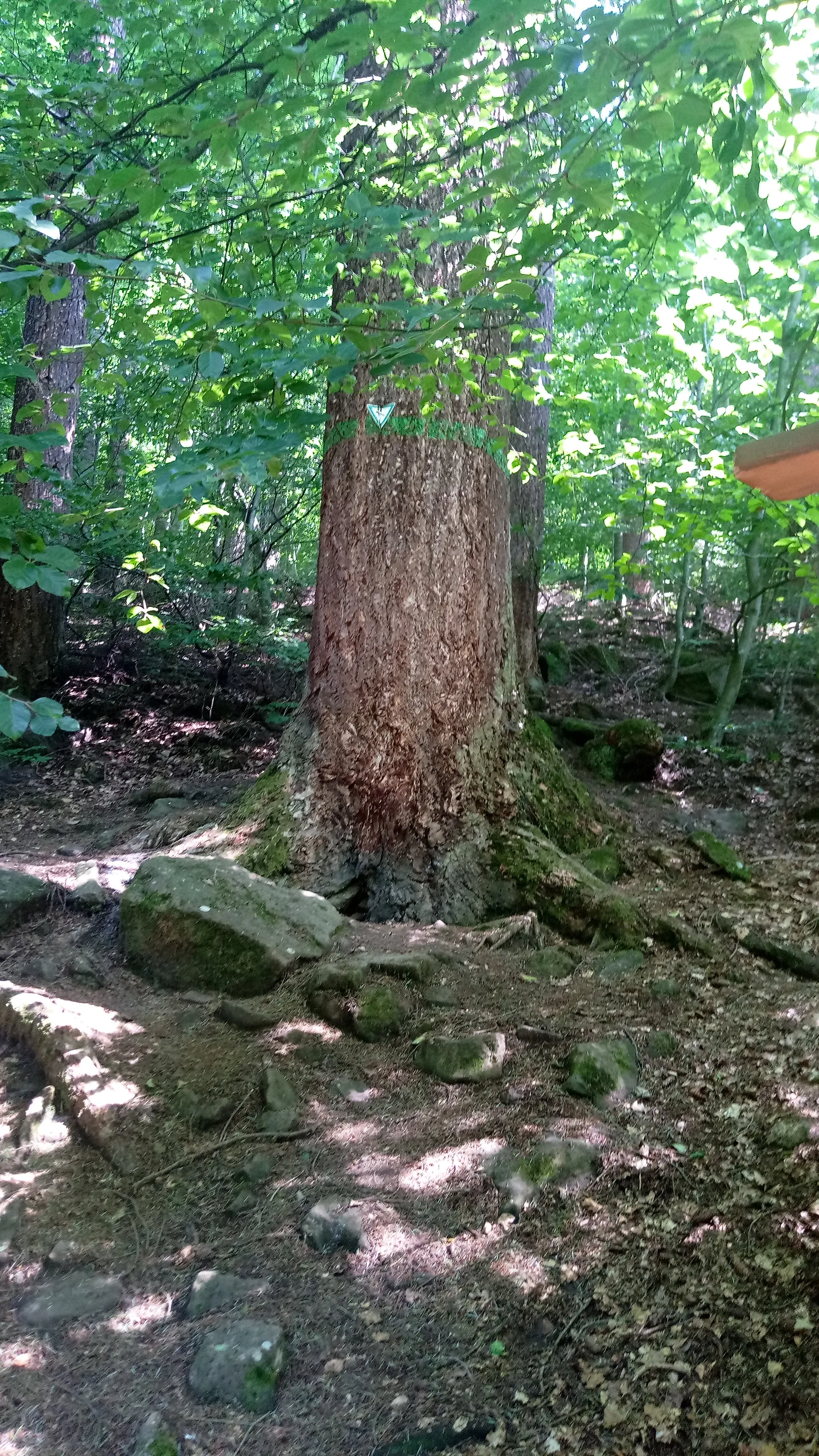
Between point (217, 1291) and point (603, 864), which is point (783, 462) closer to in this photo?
point (217, 1291)

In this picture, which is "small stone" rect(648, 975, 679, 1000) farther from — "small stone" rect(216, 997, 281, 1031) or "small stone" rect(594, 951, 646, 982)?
"small stone" rect(216, 997, 281, 1031)

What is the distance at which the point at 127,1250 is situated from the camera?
281 centimetres

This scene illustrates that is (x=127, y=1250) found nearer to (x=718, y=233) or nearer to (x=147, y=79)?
(x=147, y=79)

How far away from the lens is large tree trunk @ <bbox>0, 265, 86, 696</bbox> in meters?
9.34

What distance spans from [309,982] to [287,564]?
14749 mm

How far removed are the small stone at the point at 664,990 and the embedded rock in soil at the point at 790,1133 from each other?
95 cm

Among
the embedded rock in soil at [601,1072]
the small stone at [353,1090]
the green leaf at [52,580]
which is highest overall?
the green leaf at [52,580]

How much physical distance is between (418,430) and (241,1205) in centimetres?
397

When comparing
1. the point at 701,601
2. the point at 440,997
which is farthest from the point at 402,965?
the point at 701,601

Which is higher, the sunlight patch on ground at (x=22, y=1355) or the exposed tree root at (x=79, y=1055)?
the exposed tree root at (x=79, y=1055)

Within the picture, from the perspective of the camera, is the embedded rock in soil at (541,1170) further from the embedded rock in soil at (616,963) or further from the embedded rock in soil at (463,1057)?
the embedded rock in soil at (616,963)

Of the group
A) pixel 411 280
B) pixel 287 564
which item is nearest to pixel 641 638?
pixel 287 564

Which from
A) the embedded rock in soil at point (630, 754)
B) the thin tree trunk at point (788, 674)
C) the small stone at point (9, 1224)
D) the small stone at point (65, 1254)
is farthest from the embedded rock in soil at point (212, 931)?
the thin tree trunk at point (788, 674)

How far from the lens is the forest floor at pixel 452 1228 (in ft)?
7.63
